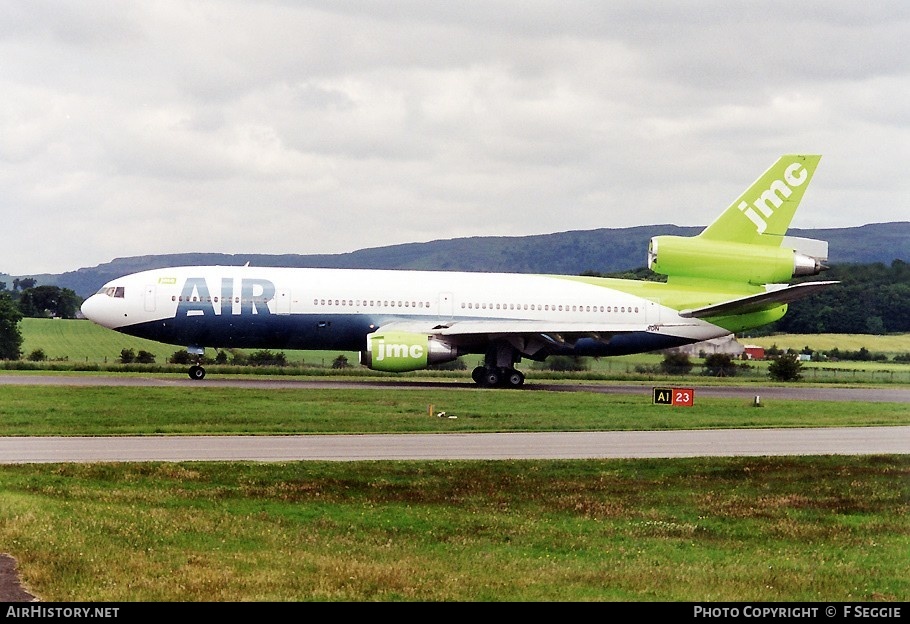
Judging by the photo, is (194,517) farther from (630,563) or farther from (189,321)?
(189,321)

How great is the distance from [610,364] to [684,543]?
47448 mm

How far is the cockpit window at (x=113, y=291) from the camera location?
145ft

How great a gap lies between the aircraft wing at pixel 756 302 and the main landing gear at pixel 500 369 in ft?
25.2

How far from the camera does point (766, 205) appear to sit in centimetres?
4794

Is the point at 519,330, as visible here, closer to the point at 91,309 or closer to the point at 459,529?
the point at 91,309

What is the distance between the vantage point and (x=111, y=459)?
884 inches

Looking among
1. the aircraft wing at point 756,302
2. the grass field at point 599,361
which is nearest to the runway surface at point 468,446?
the aircraft wing at point 756,302

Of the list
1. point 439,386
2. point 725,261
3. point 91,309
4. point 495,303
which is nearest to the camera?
point 91,309

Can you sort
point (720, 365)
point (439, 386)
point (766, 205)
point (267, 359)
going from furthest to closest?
point (720, 365), point (267, 359), point (766, 205), point (439, 386)

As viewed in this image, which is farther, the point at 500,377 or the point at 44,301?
the point at 44,301

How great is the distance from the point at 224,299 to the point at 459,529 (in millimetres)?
28393

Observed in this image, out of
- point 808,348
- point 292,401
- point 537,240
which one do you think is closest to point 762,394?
point 808,348

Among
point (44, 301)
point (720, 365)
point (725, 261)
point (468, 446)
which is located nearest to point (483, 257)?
point (44, 301)
